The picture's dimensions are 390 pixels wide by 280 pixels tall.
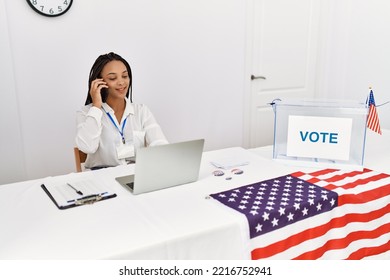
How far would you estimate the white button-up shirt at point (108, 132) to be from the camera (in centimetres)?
216

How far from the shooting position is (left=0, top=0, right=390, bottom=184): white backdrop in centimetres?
287

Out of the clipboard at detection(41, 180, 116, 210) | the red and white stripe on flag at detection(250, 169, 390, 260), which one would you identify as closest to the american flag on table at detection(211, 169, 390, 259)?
the red and white stripe on flag at detection(250, 169, 390, 260)

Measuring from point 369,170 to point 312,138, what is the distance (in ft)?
0.98

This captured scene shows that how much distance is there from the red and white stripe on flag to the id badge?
0.90 metres

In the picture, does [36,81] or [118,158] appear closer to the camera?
[118,158]

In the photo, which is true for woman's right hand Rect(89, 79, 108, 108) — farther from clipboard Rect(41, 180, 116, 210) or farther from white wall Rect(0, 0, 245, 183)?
white wall Rect(0, 0, 245, 183)

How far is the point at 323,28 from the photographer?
13.5ft

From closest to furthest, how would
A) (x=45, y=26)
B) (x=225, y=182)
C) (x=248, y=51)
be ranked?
(x=225, y=182) → (x=45, y=26) → (x=248, y=51)

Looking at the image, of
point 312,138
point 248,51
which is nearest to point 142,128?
point 312,138

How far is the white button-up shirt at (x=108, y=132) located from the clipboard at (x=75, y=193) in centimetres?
48

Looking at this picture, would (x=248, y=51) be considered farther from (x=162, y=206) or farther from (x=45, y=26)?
(x=162, y=206)

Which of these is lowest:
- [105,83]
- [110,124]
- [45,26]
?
[110,124]

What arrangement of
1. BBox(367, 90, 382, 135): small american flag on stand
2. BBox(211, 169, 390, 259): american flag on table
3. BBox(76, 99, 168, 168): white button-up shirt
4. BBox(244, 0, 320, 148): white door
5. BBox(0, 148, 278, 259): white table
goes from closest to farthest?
1. BBox(0, 148, 278, 259): white table
2. BBox(211, 169, 390, 259): american flag on table
3. BBox(367, 90, 382, 135): small american flag on stand
4. BBox(76, 99, 168, 168): white button-up shirt
5. BBox(244, 0, 320, 148): white door

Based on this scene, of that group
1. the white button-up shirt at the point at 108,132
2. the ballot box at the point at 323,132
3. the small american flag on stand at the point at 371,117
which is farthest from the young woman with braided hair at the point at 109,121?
the small american flag on stand at the point at 371,117
